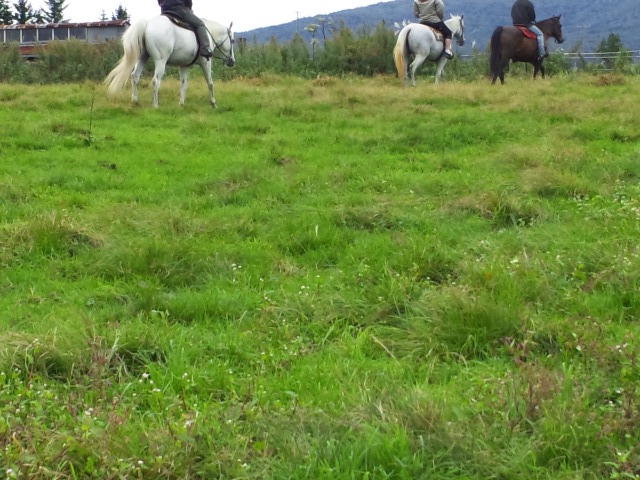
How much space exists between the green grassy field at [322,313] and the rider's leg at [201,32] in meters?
5.48

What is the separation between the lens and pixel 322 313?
Result: 3906 millimetres

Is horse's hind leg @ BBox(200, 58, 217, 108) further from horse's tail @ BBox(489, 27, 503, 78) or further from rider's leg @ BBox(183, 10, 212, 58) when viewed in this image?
horse's tail @ BBox(489, 27, 503, 78)

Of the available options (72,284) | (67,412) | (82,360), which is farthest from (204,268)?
(67,412)

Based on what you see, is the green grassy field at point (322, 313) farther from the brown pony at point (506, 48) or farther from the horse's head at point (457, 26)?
the horse's head at point (457, 26)

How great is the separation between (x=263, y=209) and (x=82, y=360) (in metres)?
3.27

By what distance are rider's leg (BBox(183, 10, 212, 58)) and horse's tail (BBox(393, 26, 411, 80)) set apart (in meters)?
4.89

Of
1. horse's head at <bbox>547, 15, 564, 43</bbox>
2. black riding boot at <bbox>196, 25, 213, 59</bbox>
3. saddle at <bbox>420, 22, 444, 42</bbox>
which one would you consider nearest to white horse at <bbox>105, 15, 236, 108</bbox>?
black riding boot at <bbox>196, 25, 213, 59</bbox>

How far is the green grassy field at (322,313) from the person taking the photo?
2.46 m

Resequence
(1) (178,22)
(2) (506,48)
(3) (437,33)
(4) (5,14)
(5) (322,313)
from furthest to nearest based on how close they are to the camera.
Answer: (4) (5,14) < (3) (437,33) < (2) (506,48) < (1) (178,22) < (5) (322,313)

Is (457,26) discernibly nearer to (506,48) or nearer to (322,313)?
(506,48)

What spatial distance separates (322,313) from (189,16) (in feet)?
36.8

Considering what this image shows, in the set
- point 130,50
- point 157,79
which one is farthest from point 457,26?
point 130,50

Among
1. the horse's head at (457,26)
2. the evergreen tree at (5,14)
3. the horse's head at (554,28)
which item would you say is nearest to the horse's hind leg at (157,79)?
the horse's head at (457,26)

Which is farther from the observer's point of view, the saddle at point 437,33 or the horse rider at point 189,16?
the saddle at point 437,33
